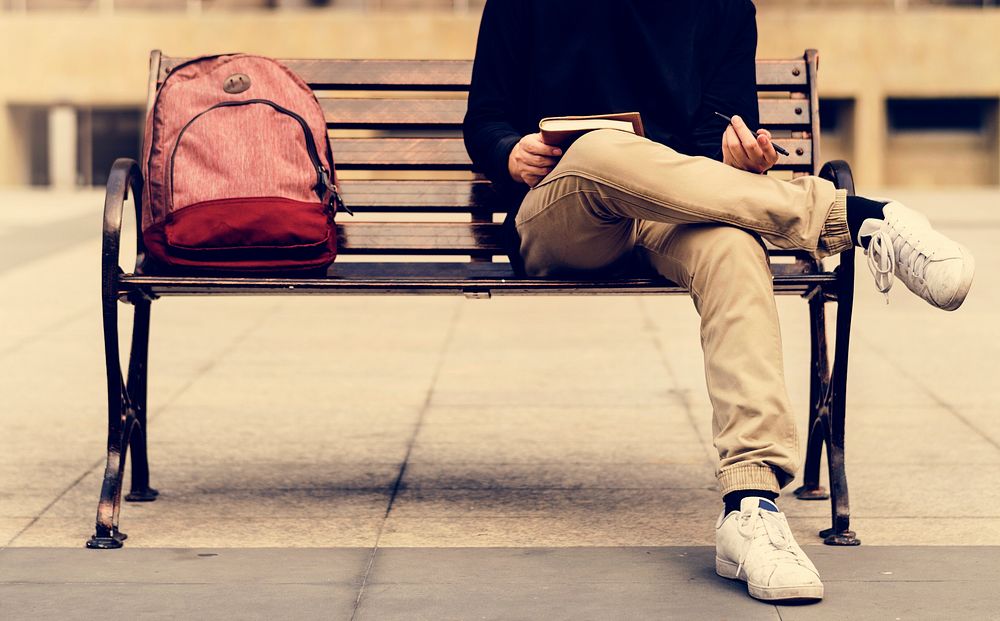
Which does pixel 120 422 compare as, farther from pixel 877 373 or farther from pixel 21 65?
pixel 21 65

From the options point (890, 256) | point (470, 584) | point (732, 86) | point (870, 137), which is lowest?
point (470, 584)

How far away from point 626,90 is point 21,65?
82.3 ft

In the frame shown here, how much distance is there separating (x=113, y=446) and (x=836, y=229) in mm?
1899

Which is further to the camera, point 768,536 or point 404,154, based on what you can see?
point 404,154

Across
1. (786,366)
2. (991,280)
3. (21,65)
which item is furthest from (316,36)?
(786,366)

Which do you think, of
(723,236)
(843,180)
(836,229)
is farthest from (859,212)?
(843,180)

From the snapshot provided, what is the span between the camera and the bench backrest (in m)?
4.59

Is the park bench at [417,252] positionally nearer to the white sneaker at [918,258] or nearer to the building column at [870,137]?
the white sneaker at [918,258]

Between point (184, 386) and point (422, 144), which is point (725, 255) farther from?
point (184, 386)

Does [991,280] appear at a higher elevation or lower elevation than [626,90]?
lower

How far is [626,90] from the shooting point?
13.9 ft

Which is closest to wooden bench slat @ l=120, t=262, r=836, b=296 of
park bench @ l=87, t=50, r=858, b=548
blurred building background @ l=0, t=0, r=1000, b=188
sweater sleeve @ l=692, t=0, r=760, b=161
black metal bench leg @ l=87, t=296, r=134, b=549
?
park bench @ l=87, t=50, r=858, b=548

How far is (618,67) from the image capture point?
422 cm

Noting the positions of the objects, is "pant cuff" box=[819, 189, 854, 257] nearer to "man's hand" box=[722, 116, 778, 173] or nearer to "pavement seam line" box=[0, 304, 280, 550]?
"man's hand" box=[722, 116, 778, 173]
